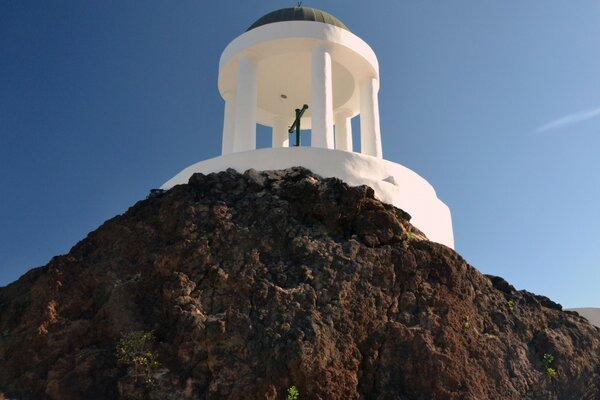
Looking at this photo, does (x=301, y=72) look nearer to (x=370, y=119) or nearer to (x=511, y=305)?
(x=370, y=119)

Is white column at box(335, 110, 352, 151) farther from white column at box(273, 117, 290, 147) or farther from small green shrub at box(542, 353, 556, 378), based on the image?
small green shrub at box(542, 353, 556, 378)

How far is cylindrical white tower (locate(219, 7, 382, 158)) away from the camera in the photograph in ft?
52.2

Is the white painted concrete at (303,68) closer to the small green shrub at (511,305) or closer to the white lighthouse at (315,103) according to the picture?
the white lighthouse at (315,103)

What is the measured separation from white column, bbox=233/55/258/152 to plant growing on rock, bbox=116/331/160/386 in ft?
20.4

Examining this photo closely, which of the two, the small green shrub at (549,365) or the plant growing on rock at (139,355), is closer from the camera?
the plant growing on rock at (139,355)

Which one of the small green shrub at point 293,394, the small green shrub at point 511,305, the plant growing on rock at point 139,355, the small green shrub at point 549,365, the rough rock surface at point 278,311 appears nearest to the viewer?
the small green shrub at point 293,394

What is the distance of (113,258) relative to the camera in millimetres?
12312

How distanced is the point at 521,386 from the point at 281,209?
6122mm

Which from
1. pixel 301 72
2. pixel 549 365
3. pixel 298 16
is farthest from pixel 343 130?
pixel 549 365

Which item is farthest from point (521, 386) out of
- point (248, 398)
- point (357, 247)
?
point (248, 398)

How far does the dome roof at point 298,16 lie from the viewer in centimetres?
1734

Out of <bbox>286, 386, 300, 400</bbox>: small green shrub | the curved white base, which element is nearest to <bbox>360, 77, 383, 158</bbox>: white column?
the curved white base

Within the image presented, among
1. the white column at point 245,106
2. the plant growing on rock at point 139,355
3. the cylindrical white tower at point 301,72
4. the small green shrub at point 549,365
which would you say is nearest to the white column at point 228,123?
the cylindrical white tower at point 301,72

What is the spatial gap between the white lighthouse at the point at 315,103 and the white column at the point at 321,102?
27 mm
